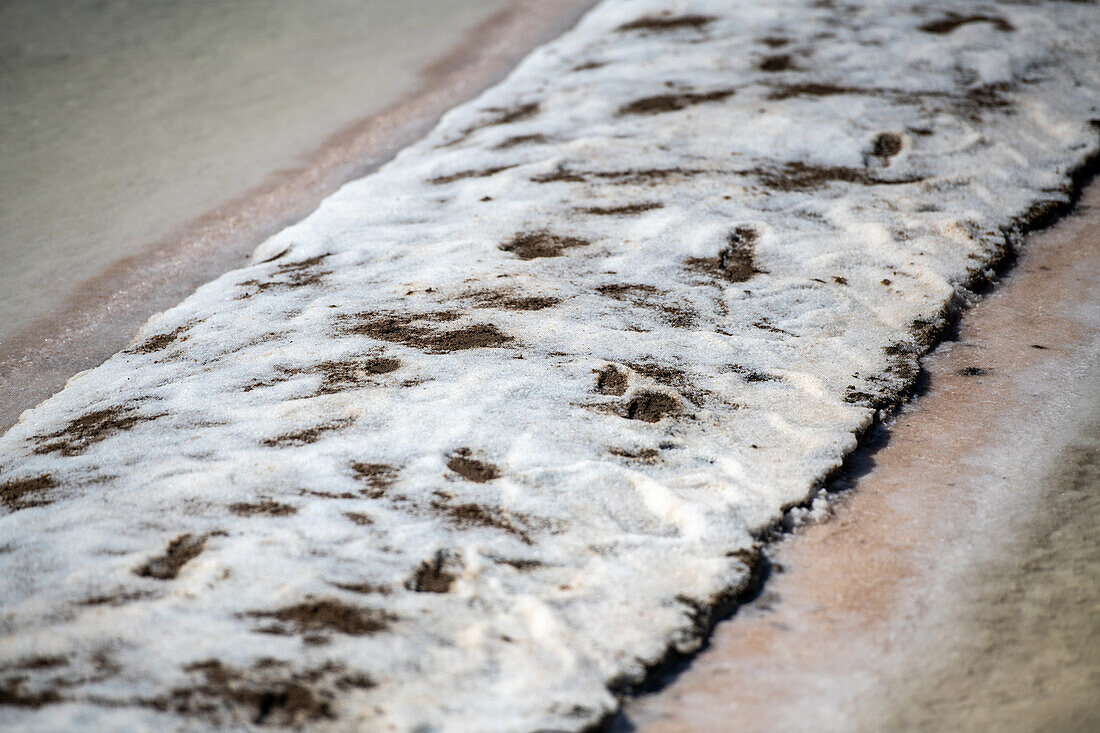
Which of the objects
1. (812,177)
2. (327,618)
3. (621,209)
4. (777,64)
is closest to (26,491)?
(327,618)

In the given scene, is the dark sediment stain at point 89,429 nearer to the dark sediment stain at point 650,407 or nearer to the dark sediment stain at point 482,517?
the dark sediment stain at point 482,517

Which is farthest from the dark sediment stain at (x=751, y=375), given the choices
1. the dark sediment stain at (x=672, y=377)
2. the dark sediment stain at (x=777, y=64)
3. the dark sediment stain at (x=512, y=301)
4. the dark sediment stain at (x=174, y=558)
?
the dark sediment stain at (x=777, y=64)

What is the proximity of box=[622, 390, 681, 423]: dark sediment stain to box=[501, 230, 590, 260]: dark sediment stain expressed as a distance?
0.89m

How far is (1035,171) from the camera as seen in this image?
3609 millimetres

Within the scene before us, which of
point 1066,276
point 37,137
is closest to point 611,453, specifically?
point 1066,276

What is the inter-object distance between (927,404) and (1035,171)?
1.81 meters

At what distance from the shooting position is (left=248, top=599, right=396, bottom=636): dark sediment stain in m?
1.63

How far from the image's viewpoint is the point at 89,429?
2295 mm

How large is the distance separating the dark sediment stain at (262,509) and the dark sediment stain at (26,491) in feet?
1.51

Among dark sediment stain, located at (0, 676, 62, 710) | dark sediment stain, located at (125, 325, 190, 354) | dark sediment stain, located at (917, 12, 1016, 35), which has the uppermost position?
dark sediment stain, located at (917, 12, 1016, 35)

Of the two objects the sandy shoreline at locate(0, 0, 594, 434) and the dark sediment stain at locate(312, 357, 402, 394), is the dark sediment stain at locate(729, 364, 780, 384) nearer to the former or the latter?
the dark sediment stain at locate(312, 357, 402, 394)

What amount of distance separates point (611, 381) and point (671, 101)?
7.80 feet

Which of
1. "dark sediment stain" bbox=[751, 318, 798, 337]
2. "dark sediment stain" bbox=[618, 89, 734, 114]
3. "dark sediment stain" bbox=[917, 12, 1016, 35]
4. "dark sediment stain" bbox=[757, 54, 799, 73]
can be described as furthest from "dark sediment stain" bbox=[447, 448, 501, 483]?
"dark sediment stain" bbox=[917, 12, 1016, 35]

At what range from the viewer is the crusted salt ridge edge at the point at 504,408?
62.7 inches
